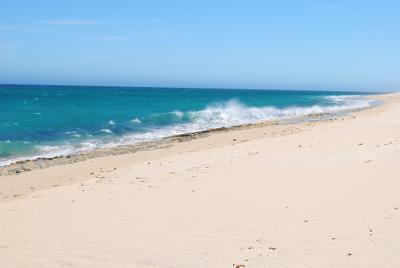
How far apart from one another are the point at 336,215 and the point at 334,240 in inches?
38.5

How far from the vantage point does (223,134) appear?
2105 centimetres

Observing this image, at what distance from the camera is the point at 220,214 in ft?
22.2

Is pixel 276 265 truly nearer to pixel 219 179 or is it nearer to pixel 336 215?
pixel 336 215

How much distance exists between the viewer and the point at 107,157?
15.2m

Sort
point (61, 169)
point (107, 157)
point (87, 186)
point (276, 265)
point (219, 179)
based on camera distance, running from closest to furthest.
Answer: point (276, 265), point (219, 179), point (87, 186), point (61, 169), point (107, 157)

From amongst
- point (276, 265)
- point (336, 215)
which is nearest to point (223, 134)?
point (336, 215)

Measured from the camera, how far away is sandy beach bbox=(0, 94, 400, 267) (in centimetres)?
520

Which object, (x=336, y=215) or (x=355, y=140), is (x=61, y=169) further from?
(x=336, y=215)

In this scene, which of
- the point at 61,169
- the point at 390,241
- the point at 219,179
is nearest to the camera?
the point at 390,241

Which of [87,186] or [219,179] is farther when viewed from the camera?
[87,186]

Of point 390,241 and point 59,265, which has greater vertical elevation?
point 390,241

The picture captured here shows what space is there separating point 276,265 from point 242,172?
16.3 feet

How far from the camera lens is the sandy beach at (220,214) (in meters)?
5.20

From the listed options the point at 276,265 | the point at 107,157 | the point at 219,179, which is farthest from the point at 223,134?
the point at 276,265
